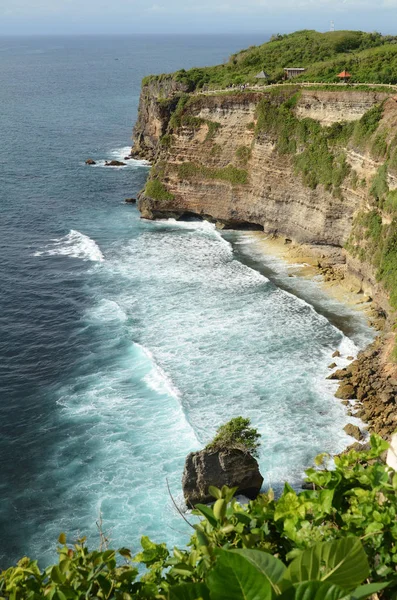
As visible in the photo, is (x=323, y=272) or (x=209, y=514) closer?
(x=209, y=514)

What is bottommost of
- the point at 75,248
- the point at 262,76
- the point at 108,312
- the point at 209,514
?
the point at 108,312

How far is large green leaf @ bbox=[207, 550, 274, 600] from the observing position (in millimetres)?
5848

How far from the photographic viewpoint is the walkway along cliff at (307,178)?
4369 centimetres

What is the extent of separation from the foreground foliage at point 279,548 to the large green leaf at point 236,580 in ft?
1.26

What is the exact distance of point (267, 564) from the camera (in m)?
6.29

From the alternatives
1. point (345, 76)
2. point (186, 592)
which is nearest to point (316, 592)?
point (186, 592)

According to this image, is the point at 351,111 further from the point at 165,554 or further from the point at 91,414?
the point at 165,554

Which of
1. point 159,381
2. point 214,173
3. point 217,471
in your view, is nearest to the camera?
point 217,471

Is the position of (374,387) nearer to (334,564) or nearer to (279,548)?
(279,548)

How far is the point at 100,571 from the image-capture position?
7.89 m

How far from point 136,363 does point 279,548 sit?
30636 millimetres

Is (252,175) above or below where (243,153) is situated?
below

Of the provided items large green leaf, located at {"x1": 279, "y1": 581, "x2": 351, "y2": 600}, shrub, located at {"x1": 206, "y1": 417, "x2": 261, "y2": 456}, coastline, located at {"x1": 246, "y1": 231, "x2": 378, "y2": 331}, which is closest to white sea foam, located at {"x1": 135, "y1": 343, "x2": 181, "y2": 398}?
shrub, located at {"x1": 206, "y1": 417, "x2": 261, "y2": 456}

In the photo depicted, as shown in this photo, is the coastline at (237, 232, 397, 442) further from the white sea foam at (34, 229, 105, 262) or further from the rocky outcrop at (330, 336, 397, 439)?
the white sea foam at (34, 229, 105, 262)
